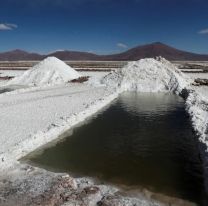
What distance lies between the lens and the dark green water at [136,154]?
10.1m

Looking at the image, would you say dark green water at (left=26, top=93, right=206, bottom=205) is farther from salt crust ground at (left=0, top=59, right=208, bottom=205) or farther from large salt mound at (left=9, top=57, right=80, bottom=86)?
large salt mound at (left=9, top=57, right=80, bottom=86)

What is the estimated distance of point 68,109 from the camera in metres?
20.0

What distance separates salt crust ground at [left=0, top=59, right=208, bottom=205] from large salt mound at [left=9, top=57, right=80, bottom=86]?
4456mm

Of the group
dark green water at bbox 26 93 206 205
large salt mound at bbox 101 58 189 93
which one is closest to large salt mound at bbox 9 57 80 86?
large salt mound at bbox 101 58 189 93

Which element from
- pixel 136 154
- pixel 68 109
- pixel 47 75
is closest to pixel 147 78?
pixel 47 75

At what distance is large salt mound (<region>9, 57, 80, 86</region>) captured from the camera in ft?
122

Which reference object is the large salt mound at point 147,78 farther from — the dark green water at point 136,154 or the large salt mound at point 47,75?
the dark green water at point 136,154

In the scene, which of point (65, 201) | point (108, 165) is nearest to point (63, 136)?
point (108, 165)

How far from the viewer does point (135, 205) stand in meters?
8.25

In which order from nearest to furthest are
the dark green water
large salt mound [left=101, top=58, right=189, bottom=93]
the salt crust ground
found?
the dark green water, the salt crust ground, large salt mound [left=101, top=58, right=189, bottom=93]

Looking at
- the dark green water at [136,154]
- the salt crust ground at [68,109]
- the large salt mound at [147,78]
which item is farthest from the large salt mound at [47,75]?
the dark green water at [136,154]

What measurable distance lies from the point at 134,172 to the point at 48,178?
2.56 metres

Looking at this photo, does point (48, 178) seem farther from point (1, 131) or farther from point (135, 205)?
point (1, 131)

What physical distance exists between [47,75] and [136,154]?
1071 inches
